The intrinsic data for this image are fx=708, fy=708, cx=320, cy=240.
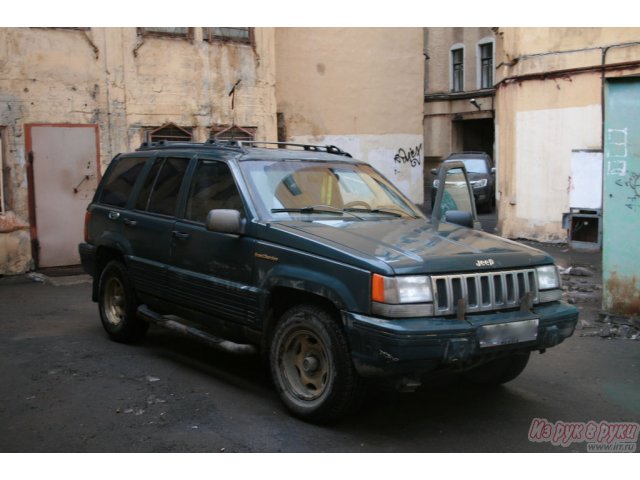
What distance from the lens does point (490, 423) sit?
4.84 metres

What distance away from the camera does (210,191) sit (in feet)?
19.0

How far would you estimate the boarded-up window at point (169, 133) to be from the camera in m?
12.3

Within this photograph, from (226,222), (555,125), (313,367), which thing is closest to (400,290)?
(313,367)

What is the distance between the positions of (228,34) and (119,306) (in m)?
7.63

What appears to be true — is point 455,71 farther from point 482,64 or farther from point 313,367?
point 313,367

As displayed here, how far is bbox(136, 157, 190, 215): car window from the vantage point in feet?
20.3

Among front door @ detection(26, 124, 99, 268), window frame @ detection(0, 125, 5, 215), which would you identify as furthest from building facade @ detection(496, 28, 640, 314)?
window frame @ detection(0, 125, 5, 215)

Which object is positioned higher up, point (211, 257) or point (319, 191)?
point (319, 191)

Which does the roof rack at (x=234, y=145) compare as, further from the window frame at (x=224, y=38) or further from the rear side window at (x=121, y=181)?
the window frame at (x=224, y=38)

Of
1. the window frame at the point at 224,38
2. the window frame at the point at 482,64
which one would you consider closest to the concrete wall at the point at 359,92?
the window frame at the point at 224,38

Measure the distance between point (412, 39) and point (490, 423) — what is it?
48.8 feet

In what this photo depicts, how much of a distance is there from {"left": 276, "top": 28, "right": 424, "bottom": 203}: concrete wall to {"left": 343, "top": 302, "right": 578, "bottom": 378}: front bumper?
12099mm

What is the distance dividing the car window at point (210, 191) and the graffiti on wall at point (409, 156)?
41.5 feet

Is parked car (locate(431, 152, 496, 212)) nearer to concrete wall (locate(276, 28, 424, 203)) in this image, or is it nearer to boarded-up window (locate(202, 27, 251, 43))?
concrete wall (locate(276, 28, 424, 203))
